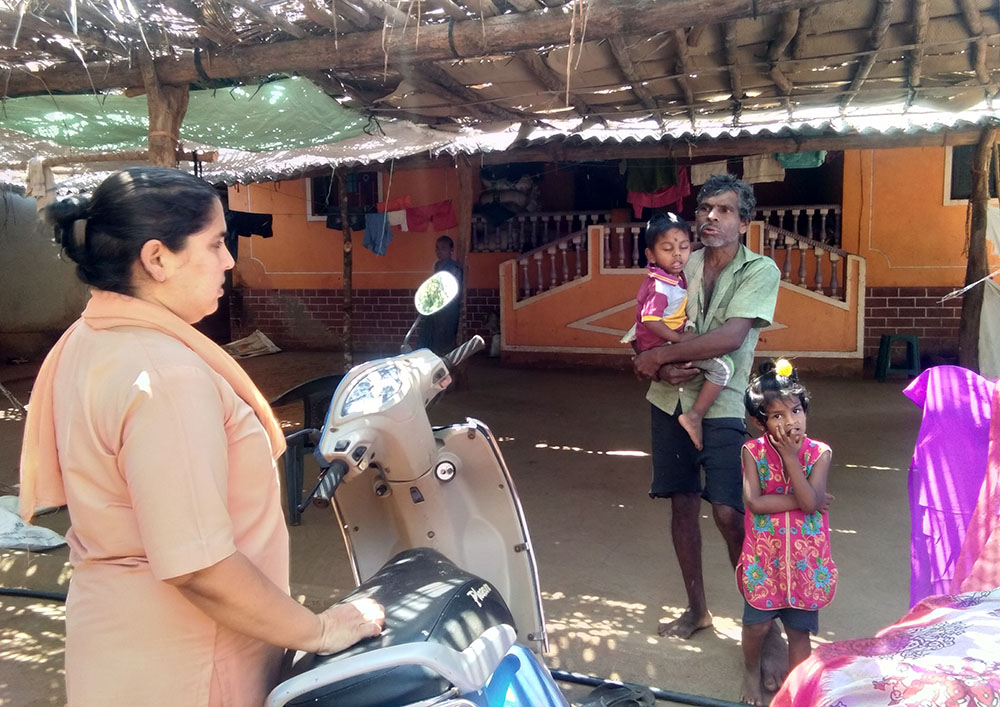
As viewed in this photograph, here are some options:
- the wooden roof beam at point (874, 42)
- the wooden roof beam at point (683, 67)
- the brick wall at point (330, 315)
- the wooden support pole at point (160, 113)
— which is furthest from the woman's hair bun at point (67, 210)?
the brick wall at point (330, 315)

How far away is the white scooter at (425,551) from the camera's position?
120 cm

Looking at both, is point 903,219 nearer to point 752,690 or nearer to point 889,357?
point 889,357

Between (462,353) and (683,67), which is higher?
(683,67)

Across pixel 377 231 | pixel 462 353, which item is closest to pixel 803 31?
pixel 462 353

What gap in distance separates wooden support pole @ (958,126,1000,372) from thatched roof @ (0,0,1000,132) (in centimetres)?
146

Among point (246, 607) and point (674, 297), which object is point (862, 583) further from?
point (246, 607)

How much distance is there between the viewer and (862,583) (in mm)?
3332

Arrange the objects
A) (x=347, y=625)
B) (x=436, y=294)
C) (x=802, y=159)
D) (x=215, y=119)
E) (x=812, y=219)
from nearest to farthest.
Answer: (x=347, y=625) → (x=436, y=294) → (x=215, y=119) → (x=802, y=159) → (x=812, y=219)

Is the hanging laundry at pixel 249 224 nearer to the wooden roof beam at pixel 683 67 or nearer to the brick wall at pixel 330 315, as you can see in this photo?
the brick wall at pixel 330 315

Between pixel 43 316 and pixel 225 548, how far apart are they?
11555mm

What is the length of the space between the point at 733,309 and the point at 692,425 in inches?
17.0

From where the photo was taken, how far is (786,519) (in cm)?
232

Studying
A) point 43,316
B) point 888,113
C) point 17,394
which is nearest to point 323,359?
point 17,394

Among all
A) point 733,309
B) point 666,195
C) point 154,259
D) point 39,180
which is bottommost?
point 733,309
